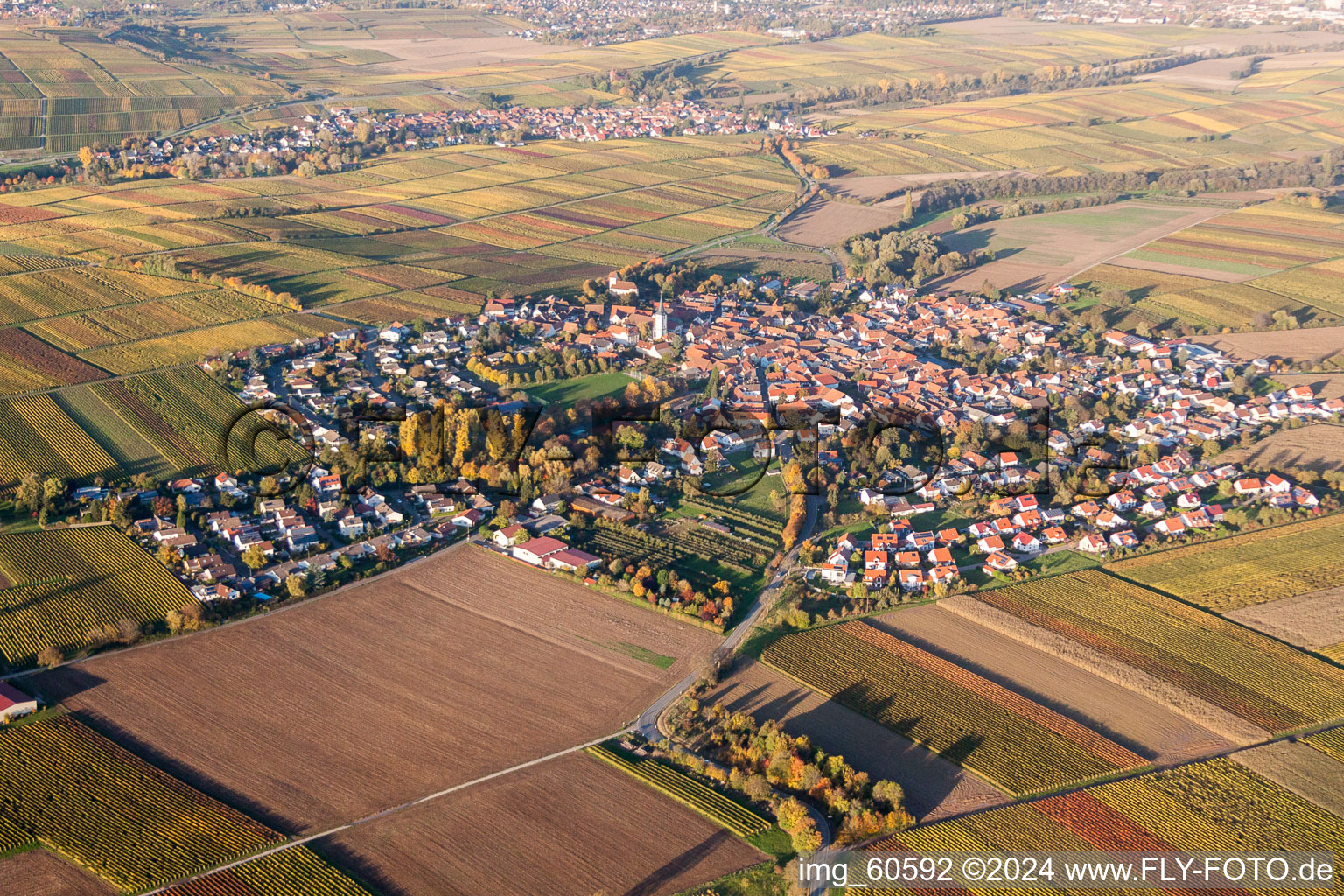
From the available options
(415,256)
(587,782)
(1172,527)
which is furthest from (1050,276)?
(587,782)

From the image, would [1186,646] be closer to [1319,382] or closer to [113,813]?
[1319,382]

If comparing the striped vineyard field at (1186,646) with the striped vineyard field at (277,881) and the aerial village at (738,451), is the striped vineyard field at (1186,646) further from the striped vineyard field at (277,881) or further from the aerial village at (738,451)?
the striped vineyard field at (277,881)

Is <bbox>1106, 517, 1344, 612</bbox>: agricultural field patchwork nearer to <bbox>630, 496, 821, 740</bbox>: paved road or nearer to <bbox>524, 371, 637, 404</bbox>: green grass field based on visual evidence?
<bbox>630, 496, 821, 740</bbox>: paved road

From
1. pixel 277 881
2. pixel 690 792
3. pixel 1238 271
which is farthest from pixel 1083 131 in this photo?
pixel 277 881

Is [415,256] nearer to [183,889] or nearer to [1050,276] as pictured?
[1050,276]

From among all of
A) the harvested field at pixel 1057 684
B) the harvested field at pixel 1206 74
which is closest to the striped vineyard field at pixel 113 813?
the harvested field at pixel 1057 684
